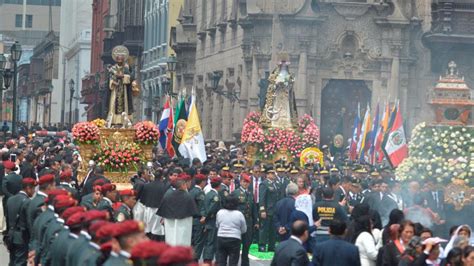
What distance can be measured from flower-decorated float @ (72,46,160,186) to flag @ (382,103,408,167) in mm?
5330

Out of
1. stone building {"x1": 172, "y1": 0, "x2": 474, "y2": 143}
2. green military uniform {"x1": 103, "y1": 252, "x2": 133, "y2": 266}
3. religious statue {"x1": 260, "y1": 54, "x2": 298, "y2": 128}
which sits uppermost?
stone building {"x1": 172, "y1": 0, "x2": 474, "y2": 143}

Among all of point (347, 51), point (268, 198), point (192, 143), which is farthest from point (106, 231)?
point (347, 51)

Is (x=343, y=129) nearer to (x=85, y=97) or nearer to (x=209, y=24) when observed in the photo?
(x=209, y=24)

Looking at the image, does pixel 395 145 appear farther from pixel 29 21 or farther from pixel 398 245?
pixel 29 21

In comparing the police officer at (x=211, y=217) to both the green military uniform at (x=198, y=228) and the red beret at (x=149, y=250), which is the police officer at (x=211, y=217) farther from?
the red beret at (x=149, y=250)

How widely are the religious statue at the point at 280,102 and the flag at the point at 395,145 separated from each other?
8.96ft

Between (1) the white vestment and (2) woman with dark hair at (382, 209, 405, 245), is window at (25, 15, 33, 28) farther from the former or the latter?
(2) woman with dark hair at (382, 209, 405, 245)

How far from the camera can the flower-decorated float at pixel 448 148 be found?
23062mm

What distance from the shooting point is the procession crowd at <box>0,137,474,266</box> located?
46.4ft

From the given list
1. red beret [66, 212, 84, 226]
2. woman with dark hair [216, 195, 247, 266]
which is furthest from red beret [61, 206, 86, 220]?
woman with dark hair [216, 195, 247, 266]

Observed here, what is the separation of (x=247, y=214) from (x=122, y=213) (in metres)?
6.65

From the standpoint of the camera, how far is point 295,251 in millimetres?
15695

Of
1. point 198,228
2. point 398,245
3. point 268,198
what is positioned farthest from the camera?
point 268,198

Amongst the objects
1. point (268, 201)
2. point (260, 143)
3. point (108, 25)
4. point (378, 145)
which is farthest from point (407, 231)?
point (108, 25)
